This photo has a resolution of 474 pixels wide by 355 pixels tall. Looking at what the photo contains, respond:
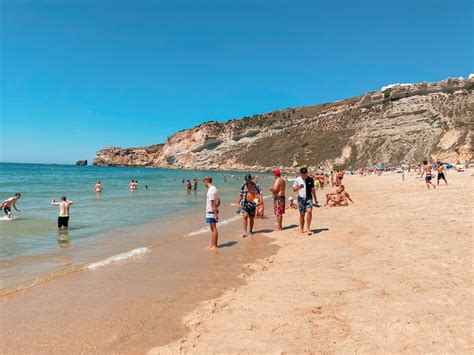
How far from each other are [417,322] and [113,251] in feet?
24.1

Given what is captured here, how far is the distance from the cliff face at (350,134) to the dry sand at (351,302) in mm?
52937

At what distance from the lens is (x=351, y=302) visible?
4711 mm

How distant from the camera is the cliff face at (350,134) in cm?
7562

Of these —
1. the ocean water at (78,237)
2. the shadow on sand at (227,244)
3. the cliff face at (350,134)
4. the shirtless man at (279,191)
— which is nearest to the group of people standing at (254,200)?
the shirtless man at (279,191)

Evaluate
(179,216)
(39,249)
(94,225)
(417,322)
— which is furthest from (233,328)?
(179,216)

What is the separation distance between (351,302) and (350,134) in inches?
3765

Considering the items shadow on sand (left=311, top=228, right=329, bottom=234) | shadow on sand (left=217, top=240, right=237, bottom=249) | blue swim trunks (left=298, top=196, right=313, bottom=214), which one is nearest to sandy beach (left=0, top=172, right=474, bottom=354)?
shadow on sand (left=217, top=240, right=237, bottom=249)

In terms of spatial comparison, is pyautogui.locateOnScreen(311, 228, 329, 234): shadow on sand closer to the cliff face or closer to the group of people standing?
the group of people standing

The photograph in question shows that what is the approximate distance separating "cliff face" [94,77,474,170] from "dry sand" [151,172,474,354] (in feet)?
174

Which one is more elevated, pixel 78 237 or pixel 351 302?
pixel 351 302

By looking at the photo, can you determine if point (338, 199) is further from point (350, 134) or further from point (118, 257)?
point (350, 134)

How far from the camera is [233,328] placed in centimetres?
414

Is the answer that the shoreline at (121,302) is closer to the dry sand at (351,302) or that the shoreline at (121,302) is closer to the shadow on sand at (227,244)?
the dry sand at (351,302)

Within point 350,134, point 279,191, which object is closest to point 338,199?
point 279,191
